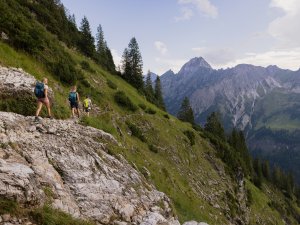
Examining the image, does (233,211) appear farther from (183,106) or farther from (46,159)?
(183,106)

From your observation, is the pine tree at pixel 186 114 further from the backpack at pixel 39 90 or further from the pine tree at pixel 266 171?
the backpack at pixel 39 90

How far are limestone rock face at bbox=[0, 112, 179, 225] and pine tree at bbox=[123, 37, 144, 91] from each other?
60.9m

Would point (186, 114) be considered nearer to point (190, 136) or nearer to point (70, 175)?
point (190, 136)

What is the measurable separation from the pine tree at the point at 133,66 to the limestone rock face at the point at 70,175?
60.9 meters

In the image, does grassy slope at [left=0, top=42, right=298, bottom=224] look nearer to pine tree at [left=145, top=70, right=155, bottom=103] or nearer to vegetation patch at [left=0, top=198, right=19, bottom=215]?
vegetation patch at [left=0, top=198, right=19, bottom=215]

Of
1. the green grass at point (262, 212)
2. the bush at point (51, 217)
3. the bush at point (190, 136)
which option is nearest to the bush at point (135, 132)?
the bush at point (190, 136)

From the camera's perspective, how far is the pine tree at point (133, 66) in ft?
260

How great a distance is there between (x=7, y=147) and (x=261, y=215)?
5797 cm

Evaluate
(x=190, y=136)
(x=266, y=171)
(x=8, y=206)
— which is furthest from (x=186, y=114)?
(x=8, y=206)

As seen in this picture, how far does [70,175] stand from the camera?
1384 cm

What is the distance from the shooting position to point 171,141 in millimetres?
48250

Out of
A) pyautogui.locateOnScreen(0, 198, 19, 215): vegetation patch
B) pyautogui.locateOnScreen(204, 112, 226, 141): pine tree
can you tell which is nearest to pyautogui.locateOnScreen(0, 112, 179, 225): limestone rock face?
pyautogui.locateOnScreen(0, 198, 19, 215): vegetation patch

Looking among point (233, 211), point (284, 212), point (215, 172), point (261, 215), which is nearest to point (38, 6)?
point (215, 172)

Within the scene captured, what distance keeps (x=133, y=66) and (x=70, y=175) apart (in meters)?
68.7
